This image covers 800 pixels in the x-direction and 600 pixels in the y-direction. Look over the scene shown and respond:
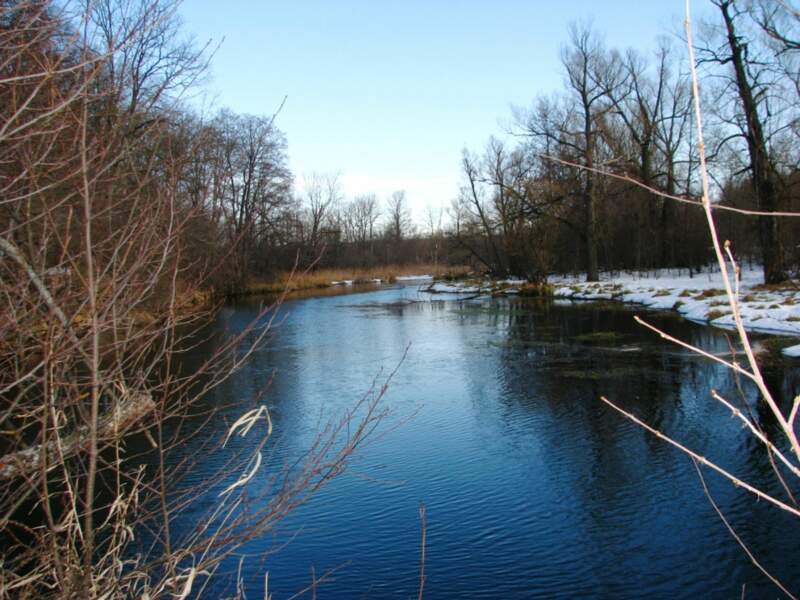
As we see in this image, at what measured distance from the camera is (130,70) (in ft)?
8.48

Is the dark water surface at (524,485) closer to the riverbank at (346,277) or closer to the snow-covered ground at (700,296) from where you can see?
the snow-covered ground at (700,296)

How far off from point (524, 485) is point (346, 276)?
141ft

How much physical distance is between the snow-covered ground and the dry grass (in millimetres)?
10214

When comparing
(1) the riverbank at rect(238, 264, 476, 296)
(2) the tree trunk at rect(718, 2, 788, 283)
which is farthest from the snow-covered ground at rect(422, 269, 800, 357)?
(1) the riverbank at rect(238, 264, 476, 296)

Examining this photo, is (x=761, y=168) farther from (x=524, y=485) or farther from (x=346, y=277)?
(x=346, y=277)

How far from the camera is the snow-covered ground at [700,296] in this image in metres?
14.2

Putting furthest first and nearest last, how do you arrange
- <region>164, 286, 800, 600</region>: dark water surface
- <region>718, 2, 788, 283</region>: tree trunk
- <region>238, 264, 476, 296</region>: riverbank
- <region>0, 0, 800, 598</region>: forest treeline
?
<region>238, 264, 476, 296</region>: riverbank, <region>718, 2, 788, 283</region>: tree trunk, <region>164, 286, 800, 600</region>: dark water surface, <region>0, 0, 800, 598</region>: forest treeline

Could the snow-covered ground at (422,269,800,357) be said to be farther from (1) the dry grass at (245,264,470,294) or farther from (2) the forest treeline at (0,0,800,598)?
(1) the dry grass at (245,264,470,294)

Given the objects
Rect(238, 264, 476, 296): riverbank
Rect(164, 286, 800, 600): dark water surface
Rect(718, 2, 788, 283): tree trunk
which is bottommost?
Rect(164, 286, 800, 600): dark water surface

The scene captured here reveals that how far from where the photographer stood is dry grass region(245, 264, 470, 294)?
37781 millimetres

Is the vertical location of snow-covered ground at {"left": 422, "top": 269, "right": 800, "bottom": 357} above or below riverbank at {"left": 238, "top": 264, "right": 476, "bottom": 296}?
below

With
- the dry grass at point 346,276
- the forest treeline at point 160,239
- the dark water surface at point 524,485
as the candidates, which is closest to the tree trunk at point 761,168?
the forest treeline at point 160,239

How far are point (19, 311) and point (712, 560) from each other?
15.7ft

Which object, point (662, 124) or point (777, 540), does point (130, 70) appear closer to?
point (777, 540)
